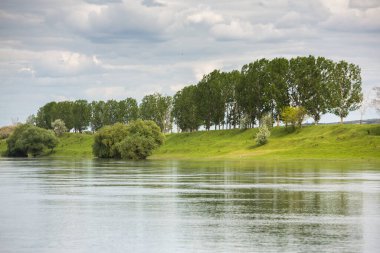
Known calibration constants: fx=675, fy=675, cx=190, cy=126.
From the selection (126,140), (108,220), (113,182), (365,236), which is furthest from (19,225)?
(126,140)

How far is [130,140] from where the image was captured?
168m

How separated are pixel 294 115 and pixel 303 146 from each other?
21470 mm

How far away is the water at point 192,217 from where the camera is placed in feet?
118

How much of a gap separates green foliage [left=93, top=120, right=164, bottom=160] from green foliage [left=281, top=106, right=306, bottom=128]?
3486 centimetres

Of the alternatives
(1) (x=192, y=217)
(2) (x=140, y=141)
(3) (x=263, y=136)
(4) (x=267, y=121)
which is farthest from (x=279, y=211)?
(4) (x=267, y=121)

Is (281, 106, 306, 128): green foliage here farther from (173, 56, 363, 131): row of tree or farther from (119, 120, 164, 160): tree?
(119, 120, 164, 160): tree

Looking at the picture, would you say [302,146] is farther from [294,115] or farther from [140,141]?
[140,141]

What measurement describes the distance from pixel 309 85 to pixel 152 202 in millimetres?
138784

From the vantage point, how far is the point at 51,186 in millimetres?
74688

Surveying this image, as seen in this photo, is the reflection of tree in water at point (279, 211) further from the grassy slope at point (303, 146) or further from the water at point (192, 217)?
the grassy slope at point (303, 146)

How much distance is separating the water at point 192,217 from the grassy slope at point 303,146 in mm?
76181

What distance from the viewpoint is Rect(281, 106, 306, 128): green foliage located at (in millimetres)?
181375

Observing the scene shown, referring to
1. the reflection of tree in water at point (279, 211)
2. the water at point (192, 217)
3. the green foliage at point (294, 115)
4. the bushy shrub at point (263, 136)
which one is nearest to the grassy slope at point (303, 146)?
the bushy shrub at point (263, 136)

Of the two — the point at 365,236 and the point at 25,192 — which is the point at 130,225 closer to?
the point at 365,236
